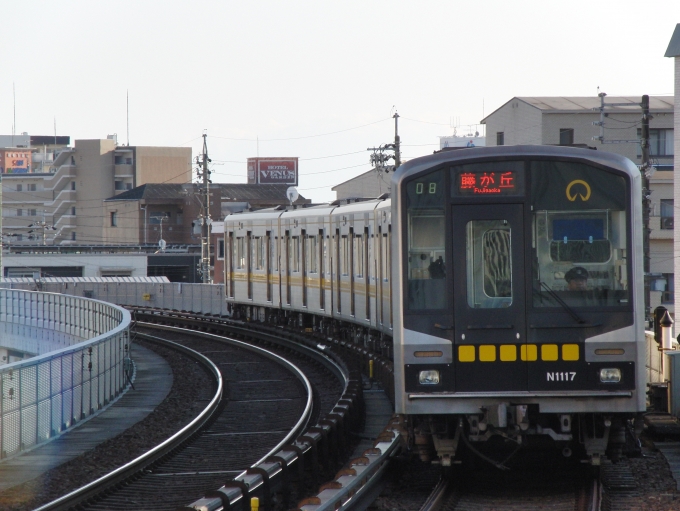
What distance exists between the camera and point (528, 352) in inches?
362

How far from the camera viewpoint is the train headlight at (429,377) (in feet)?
30.4

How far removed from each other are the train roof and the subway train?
1 cm

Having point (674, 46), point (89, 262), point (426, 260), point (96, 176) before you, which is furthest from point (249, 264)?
point (96, 176)

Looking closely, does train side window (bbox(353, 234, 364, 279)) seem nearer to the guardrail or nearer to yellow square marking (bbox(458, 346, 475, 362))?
the guardrail

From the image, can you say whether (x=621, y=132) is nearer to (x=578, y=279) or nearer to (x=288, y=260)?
(x=288, y=260)

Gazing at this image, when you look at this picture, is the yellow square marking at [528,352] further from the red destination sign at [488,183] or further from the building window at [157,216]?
the building window at [157,216]

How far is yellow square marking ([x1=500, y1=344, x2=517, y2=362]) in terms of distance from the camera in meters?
9.21

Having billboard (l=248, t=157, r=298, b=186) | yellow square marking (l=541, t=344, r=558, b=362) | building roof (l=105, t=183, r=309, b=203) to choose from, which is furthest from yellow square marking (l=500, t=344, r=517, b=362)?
billboard (l=248, t=157, r=298, b=186)

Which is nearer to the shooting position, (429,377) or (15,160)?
(429,377)

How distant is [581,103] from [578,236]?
4524cm

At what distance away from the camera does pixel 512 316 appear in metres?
9.20

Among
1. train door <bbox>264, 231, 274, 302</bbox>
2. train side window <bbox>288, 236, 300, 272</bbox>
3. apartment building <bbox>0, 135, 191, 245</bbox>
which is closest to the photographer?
train side window <bbox>288, 236, 300, 272</bbox>

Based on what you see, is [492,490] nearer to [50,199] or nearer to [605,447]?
[605,447]

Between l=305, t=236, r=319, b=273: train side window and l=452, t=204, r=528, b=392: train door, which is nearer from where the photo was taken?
l=452, t=204, r=528, b=392: train door
